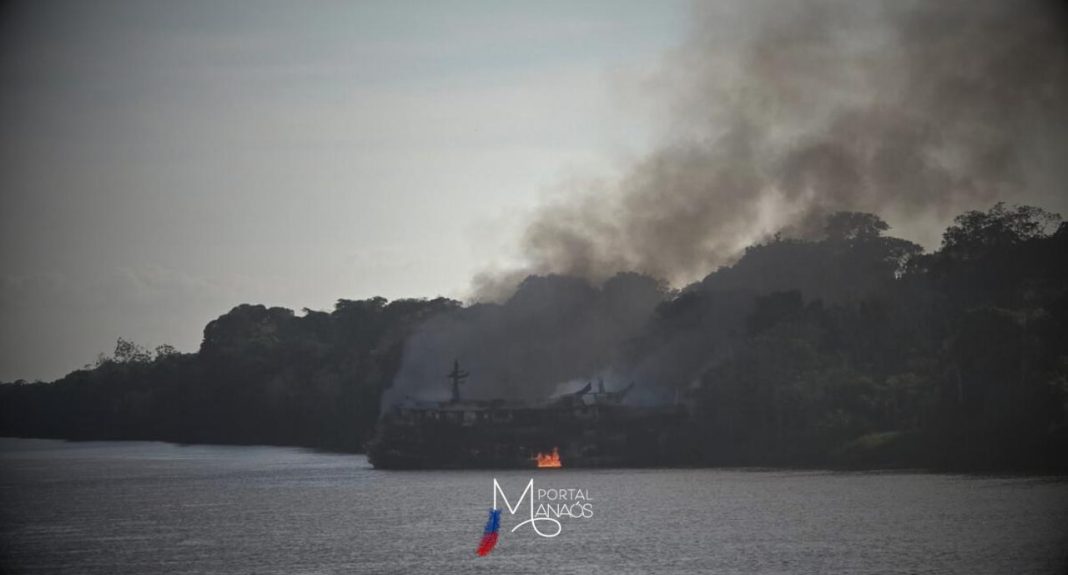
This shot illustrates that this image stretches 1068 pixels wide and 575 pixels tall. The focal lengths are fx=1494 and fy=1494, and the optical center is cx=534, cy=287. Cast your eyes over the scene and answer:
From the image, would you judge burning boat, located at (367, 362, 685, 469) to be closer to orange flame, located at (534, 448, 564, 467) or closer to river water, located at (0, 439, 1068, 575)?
orange flame, located at (534, 448, 564, 467)

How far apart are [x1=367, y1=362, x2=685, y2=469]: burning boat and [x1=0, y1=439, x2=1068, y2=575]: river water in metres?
20.8

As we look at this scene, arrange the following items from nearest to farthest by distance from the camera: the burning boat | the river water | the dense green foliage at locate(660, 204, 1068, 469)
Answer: the river water, the dense green foliage at locate(660, 204, 1068, 469), the burning boat

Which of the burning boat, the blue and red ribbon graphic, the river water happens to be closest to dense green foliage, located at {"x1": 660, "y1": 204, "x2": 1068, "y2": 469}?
the burning boat

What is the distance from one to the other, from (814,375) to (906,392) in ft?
40.3

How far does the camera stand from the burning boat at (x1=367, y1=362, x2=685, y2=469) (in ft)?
628

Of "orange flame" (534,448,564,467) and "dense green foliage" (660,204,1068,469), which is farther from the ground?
"dense green foliage" (660,204,1068,469)

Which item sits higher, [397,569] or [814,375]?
[814,375]

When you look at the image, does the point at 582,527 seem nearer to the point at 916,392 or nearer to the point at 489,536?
the point at 489,536

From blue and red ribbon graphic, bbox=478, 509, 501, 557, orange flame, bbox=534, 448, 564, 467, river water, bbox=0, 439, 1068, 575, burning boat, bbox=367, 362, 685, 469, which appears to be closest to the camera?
river water, bbox=0, 439, 1068, 575

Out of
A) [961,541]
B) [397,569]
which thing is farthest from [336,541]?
[961,541]

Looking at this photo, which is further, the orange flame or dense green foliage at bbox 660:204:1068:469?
the orange flame

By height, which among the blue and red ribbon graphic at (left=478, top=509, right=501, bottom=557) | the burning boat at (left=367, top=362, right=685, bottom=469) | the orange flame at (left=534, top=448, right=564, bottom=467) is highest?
the burning boat at (left=367, top=362, right=685, bottom=469)

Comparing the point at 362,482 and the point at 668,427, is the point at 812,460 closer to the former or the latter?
the point at 668,427

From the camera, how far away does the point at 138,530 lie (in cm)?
12488
